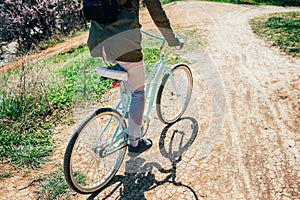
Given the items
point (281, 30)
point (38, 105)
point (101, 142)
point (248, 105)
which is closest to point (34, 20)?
point (38, 105)

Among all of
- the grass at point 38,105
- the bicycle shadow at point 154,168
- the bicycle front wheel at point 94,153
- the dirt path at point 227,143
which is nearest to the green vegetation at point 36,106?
the grass at point 38,105

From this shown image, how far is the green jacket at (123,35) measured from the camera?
2.52 meters

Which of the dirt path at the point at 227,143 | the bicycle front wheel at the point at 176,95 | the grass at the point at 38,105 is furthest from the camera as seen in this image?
the bicycle front wheel at the point at 176,95

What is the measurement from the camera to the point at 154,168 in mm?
3340

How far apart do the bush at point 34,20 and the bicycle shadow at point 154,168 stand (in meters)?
6.21

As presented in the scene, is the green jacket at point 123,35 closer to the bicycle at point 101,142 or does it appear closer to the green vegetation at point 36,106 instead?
the bicycle at point 101,142

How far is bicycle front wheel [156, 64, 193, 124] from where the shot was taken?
3.76m

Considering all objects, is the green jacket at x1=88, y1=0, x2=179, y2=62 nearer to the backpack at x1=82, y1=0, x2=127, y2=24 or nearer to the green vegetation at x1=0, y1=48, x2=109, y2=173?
the backpack at x1=82, y1=0, x2=127, y2=24

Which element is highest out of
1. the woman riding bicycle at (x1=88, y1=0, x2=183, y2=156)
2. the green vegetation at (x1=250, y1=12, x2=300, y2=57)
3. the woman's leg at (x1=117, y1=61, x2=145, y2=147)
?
the woman riding bicycle at (x1=88, y1=0, x2=183, y2=156)

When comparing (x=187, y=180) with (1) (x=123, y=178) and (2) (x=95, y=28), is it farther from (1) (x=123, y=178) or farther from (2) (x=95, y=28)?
(2) (x=95, y=28)

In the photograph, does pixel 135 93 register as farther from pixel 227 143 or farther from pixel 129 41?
pixel 227 143

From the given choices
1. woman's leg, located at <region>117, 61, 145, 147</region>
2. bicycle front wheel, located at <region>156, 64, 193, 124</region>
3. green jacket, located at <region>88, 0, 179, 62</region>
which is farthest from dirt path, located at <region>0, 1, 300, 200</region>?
green jacket, located at <region>88, 0, 179, 62</region>

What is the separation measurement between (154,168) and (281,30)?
5.03 meters

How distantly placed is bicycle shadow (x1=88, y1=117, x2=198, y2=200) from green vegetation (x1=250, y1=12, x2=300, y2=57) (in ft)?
10.1
